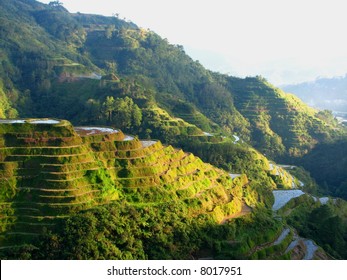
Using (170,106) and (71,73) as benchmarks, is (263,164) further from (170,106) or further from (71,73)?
(71,73)

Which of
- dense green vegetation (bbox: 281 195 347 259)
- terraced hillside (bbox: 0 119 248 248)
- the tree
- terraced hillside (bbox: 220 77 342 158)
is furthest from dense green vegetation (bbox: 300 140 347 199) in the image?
terraced hillside (bbox: 0 119 248 248)

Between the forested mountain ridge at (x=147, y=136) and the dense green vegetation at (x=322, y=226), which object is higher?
the forested mountain ridge at (x=147, y=136)

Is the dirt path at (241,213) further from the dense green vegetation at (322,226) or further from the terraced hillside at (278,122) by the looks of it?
the terraced hillside at (278,122)

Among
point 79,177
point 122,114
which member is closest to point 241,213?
point 79,177

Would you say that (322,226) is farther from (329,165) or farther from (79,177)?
(329,165)

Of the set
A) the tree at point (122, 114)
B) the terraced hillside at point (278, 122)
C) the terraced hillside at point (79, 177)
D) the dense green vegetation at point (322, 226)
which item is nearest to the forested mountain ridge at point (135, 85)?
the terraced hillside at point (278, 122)

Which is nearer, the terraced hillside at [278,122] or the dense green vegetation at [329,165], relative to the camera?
the dense green vegetation at [329,165]
